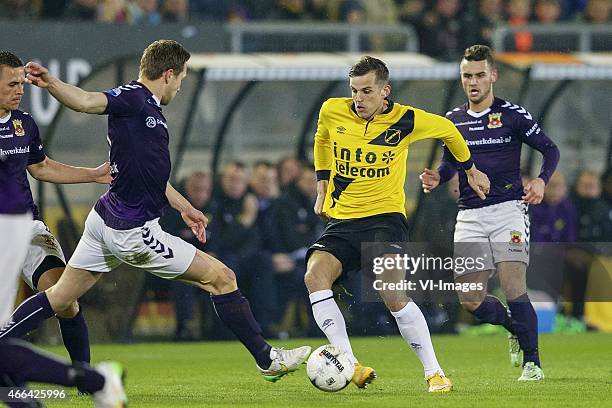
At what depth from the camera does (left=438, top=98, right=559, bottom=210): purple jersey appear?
433 inches

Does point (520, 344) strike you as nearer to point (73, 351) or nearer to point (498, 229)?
point (498, 229)

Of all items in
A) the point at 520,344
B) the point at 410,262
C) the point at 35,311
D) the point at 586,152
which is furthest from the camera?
the point at 586,152

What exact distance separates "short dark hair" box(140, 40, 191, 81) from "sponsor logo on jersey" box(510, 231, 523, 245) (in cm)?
326

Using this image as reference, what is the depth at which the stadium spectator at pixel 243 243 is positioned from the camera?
15484 millimetres

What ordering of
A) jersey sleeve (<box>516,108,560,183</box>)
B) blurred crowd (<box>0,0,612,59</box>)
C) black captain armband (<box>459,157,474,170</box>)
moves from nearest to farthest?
black captain armband (<box>459,157,474,170</box>), jersey sleeve (<box>516,108,560,183</box>), blurred crowd (<box>0,0,612,59</box>)

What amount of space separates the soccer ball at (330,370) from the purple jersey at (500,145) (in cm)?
230

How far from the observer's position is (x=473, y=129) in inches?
436

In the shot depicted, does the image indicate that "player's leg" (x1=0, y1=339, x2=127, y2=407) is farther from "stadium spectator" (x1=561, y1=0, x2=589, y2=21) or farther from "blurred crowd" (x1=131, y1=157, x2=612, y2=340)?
"stadium spectator" (x1=561, y1=0, x2=589, y2=21)

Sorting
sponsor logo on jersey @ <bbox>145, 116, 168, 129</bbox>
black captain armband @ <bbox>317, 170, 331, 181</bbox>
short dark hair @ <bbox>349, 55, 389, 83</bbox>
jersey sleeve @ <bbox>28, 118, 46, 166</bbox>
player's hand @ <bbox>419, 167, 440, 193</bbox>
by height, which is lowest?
player's hand @ <bbox>419, 167, 440, 193</bbox>

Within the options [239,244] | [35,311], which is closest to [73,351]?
[35,311]

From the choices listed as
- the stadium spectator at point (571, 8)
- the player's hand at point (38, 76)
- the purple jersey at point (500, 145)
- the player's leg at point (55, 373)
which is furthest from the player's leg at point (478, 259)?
the stadium spectator at point (571, 8)

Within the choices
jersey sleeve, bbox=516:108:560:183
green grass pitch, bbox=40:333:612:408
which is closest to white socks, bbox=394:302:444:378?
green grass pitch, bbox=40:333:612:408

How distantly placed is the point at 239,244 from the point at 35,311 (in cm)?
637

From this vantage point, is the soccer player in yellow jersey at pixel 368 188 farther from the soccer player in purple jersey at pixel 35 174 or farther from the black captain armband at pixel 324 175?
the soccer player in purple jersey at pixel 35 174
